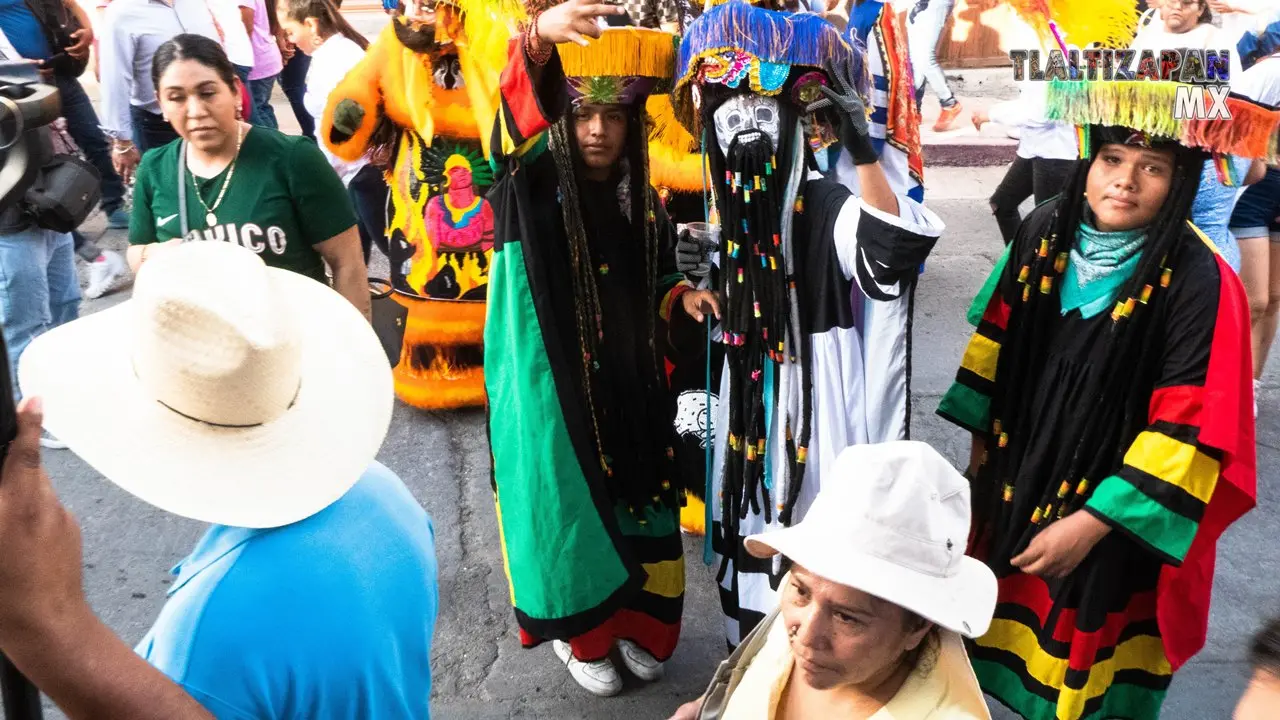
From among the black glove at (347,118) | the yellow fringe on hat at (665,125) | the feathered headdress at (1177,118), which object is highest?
the feathered headdress at (1177,118)

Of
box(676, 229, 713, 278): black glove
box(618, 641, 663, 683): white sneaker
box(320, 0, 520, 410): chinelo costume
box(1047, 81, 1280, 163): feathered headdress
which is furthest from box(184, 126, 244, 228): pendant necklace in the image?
box(1047, 81, 1280, 163): feathered headdress

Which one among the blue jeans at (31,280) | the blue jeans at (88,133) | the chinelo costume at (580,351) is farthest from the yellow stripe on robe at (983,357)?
the blue jeans at (88,133)

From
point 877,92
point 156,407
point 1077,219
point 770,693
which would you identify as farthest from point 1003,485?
point 877,92

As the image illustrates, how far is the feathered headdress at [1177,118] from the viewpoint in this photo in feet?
7.08

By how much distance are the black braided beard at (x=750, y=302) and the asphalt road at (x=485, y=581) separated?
84 cm

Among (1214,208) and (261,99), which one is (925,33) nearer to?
(1214,208)

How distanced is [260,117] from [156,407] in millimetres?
5688

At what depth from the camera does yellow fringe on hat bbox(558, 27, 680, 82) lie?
2592 millimetres

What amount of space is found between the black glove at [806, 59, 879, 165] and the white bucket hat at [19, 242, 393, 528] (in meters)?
1.37

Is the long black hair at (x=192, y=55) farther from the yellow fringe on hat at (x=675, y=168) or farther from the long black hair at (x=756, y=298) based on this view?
the long black hair at (x=756, y=298)

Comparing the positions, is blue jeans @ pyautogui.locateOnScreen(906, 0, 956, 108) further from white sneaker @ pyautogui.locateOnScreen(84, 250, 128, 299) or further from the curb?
white sneaker @ pyautogui.locateOnScreen(84, 250, 128, 299)

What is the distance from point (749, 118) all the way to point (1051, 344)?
2.84ft

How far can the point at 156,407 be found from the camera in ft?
4.85

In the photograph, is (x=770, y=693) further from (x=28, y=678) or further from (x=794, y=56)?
(x=794, y=56)
